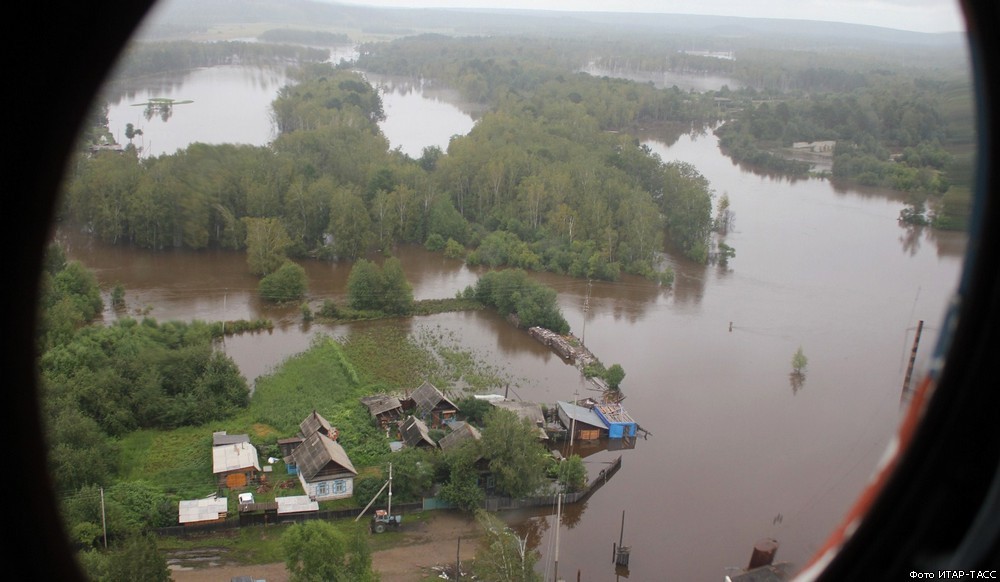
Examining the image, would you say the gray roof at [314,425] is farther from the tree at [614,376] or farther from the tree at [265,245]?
the tree at [265,245]

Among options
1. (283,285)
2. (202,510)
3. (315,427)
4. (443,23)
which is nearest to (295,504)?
(202,510)

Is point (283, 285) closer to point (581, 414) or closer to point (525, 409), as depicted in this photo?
point (525, 409)

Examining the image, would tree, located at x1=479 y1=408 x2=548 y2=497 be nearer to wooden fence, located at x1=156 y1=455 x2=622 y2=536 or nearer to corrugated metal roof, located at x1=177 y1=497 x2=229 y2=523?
wooden fence, located at x1=156 y1=455 x2=622 y2=536

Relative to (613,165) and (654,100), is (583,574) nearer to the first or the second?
(613,165)

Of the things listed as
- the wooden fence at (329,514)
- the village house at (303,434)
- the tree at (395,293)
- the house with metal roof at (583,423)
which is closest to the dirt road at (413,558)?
the wooden fence at (329,514)

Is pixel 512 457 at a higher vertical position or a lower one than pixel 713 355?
higher

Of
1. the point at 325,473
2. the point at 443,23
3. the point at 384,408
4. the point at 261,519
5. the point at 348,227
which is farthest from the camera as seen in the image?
the point at 443,23
